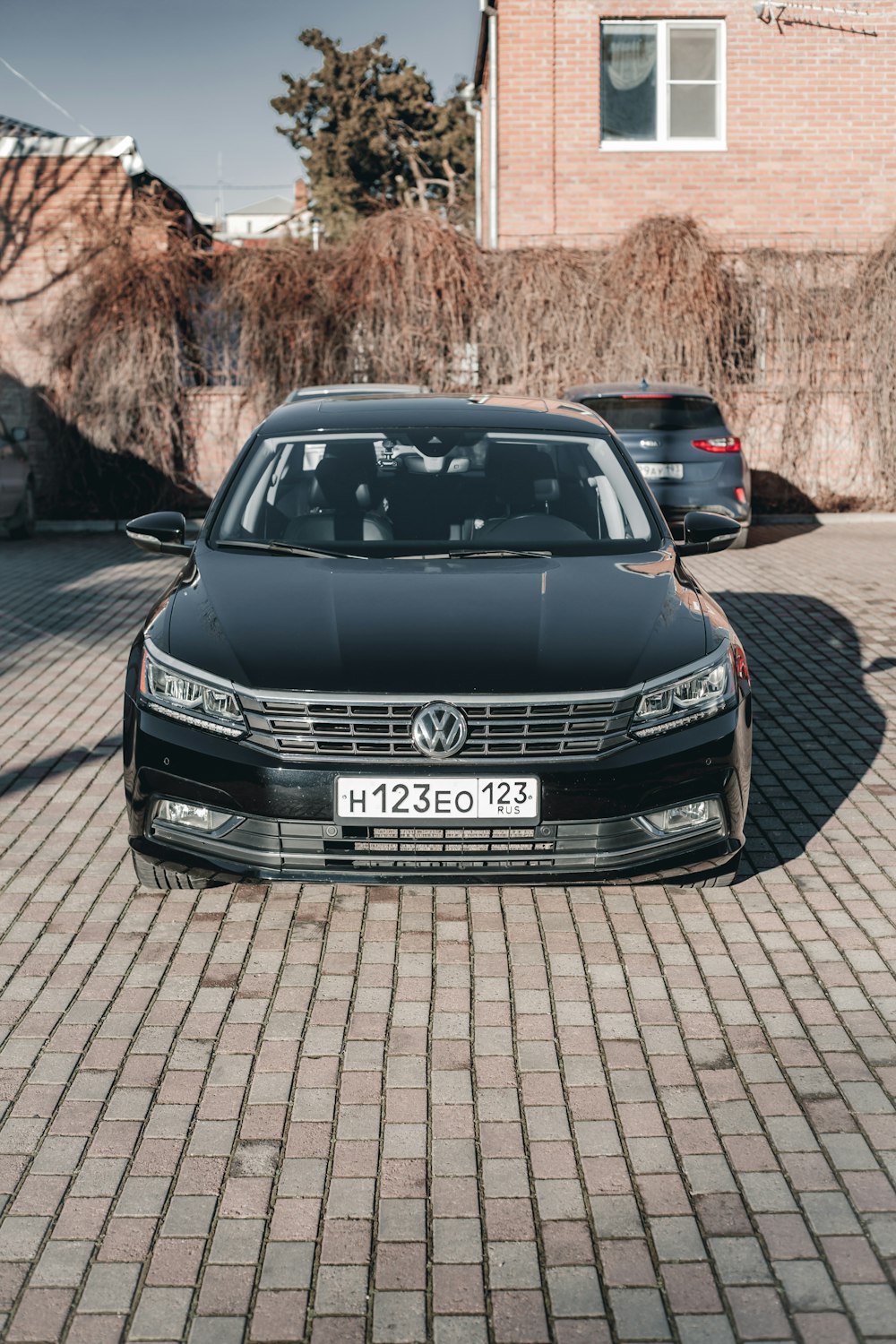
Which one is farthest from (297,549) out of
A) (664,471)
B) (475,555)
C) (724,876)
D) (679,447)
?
(679,447)

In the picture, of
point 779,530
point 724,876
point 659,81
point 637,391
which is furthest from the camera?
point 659,81

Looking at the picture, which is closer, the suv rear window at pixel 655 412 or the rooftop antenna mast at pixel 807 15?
the suv rear window at pixel 655 412

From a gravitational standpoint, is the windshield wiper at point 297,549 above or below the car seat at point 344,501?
below

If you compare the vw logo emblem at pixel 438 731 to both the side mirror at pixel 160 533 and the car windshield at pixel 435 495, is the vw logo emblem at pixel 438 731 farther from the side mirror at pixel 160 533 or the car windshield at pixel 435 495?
the side mirror at pixel 160 533

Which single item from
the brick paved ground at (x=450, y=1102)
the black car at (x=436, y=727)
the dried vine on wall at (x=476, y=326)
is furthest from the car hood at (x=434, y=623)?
the dried vine on wall at (x=476, y=326)

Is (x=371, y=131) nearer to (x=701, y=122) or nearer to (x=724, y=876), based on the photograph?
(x=701, y=122)

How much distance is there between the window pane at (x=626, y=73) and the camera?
65.3 feet

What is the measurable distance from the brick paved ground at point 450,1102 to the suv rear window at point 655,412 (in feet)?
Answer: 26.1

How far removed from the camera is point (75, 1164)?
3.43m

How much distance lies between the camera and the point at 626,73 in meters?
20.0

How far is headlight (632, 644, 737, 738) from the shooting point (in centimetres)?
448

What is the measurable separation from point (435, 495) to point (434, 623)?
1309 millimetres

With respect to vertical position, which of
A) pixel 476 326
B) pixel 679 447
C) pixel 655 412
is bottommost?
pixel 679 447

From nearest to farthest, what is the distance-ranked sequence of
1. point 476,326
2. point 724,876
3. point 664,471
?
1. point 724,876
2. point 664,471
3. point 476,326
